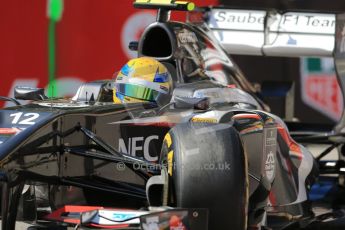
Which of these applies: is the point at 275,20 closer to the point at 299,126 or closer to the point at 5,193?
the point at 299,126

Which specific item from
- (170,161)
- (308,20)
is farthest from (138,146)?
(308,20)

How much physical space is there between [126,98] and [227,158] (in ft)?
4.21

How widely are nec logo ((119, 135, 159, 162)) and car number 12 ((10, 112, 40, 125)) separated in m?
0.57

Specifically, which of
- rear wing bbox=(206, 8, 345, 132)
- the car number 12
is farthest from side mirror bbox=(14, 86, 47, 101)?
rear wing bbox=(206, 8, 345, 132)

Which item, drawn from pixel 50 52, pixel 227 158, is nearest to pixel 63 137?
pixel 227 158

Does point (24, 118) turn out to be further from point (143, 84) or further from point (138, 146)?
point (143, 84)

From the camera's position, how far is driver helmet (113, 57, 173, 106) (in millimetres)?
5559

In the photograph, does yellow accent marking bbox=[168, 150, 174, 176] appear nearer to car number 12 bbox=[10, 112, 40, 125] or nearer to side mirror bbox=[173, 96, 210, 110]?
side mirror bbox=[173, 96, 210, 110]

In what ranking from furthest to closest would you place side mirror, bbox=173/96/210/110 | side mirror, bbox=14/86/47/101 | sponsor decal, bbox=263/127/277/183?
1. side mirror, bbox=14/86/47/101
2. sponsor decal, bbox=263/127/277/183
3. side mirror, bbox=173/96/210/110

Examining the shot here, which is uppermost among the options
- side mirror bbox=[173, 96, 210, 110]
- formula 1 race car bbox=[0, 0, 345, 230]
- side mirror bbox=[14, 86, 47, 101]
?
side mirror bbox=[173, 96, 210, 110]

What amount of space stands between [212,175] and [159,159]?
2.05 ft

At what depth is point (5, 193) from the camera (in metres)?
4.66

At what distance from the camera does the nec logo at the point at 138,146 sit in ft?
17.1

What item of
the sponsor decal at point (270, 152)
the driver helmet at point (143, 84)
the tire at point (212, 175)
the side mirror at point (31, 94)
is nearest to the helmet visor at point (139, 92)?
the driver helmet at point (143, 84)
